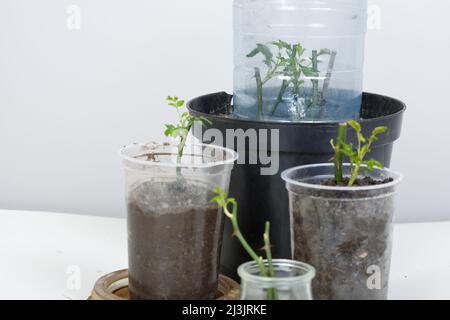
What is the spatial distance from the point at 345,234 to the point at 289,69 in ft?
1.27

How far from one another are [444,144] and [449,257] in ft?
1.17

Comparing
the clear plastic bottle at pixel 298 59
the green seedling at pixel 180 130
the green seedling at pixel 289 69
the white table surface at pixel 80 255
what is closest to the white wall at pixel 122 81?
the white table surface at pixel 80 255

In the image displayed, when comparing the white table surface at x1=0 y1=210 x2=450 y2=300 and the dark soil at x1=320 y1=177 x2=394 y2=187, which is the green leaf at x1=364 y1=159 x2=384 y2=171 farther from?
the white table surface at x1=0 y1=210 x2=450 y2=300

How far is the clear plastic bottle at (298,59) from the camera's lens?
1.45m

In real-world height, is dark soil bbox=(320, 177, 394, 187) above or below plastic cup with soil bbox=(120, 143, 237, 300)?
above

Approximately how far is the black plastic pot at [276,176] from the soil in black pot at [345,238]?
139mm

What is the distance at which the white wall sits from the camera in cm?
186

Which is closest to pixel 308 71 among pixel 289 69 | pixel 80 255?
pixel 289 69

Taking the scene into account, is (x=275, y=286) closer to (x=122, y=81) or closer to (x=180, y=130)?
(x=180, y=130)

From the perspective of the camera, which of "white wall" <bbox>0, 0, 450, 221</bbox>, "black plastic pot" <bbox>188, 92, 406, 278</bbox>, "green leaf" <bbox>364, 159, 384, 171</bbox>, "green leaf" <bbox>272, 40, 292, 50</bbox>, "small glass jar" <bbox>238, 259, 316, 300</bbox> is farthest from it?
"white wall" <bbox>0, 0, 450, 221</bbox>

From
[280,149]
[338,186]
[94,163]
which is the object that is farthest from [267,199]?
[94,163]

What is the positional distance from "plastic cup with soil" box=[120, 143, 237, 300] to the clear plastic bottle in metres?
0.27

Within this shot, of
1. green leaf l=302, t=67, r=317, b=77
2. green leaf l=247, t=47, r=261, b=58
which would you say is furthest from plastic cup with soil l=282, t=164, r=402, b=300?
green leaf l=247, t=47, r=261, b=58
